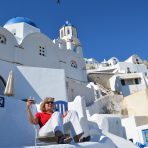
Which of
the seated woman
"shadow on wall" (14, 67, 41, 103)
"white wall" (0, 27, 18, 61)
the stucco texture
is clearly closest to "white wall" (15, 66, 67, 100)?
"shadow on wall" (14, 67, 41, 103)

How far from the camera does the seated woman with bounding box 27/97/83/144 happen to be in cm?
416

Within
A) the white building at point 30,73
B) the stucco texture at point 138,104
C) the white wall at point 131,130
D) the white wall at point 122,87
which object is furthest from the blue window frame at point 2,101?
the white wall at point 122,87

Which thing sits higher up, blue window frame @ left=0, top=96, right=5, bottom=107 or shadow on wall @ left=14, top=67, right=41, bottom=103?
shadow on wall @ left=14, top=67, right=41, bottom=103

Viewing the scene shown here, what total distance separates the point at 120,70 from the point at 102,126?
3346 cm

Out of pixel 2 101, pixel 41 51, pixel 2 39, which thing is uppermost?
pixel 2 39

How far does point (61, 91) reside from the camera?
50.3 feet

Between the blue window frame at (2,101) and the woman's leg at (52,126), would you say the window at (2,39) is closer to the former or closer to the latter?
the blue window frame at (2,101)

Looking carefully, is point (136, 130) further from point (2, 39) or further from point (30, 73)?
point (2, 39)

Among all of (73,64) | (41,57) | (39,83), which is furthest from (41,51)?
(39,83)

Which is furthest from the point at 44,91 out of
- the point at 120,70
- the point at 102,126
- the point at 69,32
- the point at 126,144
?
the point at 69,32

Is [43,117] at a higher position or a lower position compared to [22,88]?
lower

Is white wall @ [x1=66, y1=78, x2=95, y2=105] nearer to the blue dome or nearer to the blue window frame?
the blue dome

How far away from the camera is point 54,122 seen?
13.7 ft

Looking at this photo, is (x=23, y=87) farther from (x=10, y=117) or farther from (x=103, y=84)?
(x=103, y=84)
